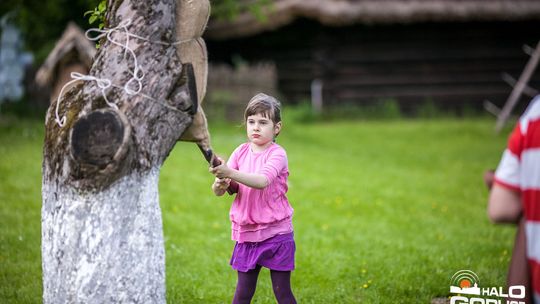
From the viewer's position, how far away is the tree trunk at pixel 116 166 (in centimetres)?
258

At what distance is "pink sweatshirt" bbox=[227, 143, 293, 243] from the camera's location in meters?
3.12

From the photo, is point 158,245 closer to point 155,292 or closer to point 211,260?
point 155,292

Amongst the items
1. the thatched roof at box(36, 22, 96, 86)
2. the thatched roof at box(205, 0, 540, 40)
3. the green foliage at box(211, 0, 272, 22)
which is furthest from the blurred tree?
the thatched roof at box(205, 0, 540, 40)

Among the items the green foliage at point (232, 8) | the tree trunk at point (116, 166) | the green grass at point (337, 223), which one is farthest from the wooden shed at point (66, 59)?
the tree trunk at point (116, 166)

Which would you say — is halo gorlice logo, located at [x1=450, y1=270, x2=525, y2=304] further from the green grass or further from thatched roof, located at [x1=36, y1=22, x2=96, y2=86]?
thatched roof, located at [x1=36, y1=22, x2=96, y2=86]

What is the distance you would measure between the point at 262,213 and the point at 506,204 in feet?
4.40

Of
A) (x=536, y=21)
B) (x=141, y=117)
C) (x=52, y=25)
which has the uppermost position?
(x=536, y=21)

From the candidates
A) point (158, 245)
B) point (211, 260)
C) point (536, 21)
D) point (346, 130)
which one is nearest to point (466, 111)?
point (536, 21)

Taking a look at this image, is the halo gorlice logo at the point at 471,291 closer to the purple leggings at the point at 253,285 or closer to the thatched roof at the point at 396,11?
the purple leggings at the point at 253,285

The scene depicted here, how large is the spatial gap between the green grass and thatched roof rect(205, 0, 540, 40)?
4.37 meters

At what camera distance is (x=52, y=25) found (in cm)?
1266

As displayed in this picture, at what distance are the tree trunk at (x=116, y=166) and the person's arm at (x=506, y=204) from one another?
1.46m

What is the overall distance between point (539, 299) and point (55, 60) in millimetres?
8734

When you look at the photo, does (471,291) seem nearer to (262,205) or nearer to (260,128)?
(262,205)
